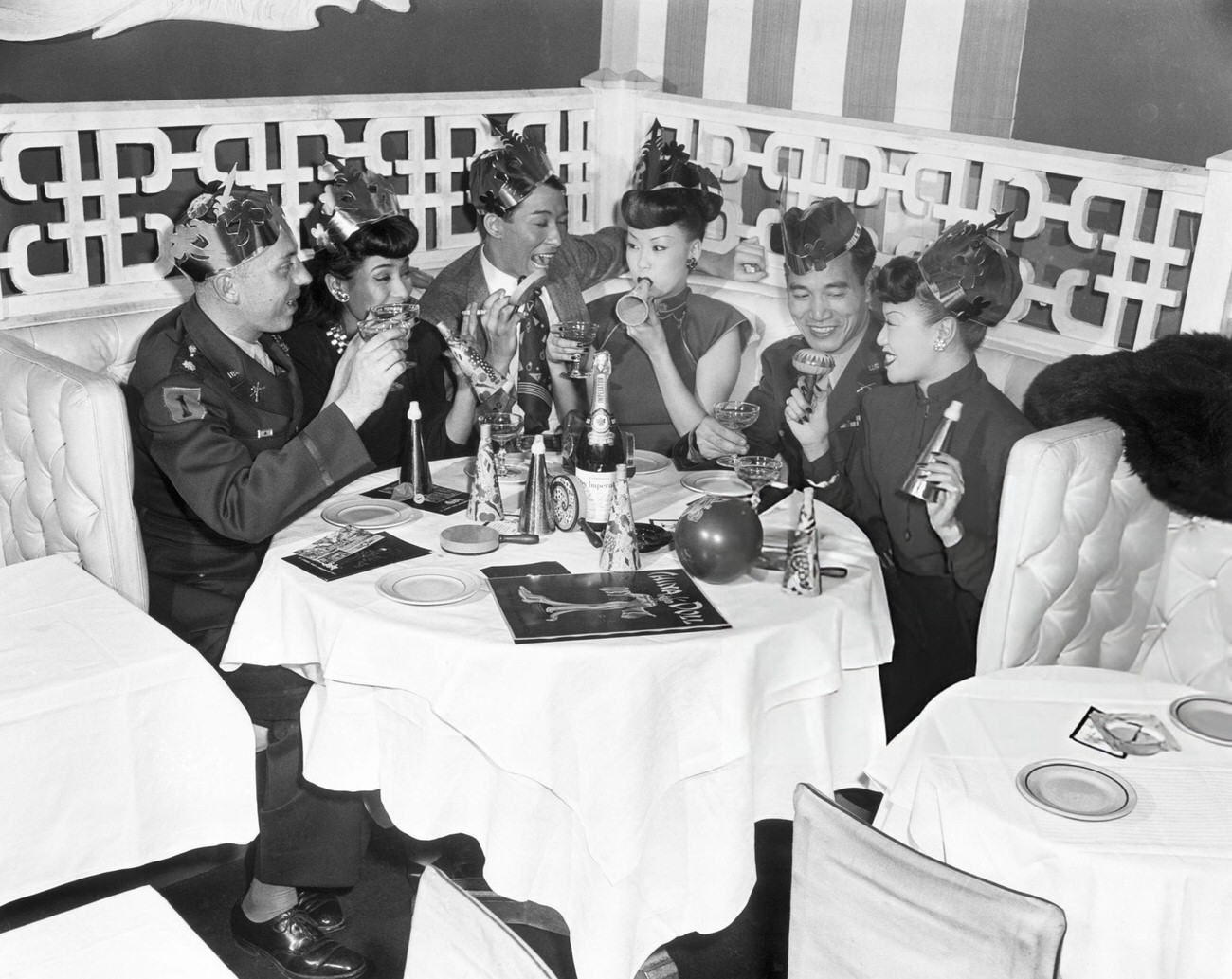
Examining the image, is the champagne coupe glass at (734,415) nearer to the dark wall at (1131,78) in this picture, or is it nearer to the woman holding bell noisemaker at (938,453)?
the woman holding bell noisemaker at (938,453)

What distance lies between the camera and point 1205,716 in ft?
7.22

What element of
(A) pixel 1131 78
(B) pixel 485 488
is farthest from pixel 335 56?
(A) pixel 1131 78

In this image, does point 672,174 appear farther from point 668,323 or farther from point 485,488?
point 485,488

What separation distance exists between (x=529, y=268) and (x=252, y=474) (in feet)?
4.46

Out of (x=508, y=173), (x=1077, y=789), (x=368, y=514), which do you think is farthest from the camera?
(x=508, y=173)

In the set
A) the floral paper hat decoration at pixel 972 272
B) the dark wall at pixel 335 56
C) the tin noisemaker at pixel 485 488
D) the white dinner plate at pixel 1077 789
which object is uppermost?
the dark wall at pixel 335 56

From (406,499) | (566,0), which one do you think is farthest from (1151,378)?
(566,0)

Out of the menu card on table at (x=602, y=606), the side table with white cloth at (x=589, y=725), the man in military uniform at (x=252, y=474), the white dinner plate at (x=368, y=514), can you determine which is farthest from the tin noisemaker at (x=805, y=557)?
the man in military uniform at (x=252, y=474)

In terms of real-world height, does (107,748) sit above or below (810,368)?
below

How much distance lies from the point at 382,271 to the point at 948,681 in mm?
1763

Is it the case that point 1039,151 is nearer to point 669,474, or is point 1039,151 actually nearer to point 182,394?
point 669,474

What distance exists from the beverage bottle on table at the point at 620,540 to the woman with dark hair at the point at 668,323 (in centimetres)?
122

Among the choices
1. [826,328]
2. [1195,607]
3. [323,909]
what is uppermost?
[826,328]

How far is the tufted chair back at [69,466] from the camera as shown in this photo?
2.79 m
